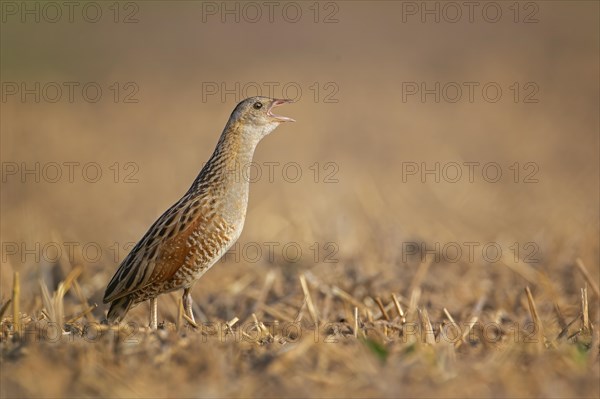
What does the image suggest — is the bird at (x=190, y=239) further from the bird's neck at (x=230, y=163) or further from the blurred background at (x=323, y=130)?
the blurred background at (x=323, y=130)

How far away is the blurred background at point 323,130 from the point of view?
35.4ft

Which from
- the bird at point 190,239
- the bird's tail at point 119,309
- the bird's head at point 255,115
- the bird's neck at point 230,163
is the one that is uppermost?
the bird's head at point 255,115

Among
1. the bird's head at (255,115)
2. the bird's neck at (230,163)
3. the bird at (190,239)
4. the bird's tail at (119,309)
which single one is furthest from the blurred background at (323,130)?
the bird's head at (255,115)

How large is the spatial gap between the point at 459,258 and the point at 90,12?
25126mm

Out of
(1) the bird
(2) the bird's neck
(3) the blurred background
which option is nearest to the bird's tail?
(1) the bird

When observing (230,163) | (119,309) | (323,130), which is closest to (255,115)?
(230,163)

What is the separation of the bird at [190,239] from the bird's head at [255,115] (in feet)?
0.79

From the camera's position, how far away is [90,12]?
1266 inches

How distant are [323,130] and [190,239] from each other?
11089 millimetres

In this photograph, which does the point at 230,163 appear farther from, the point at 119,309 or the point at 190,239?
the point at 119,309

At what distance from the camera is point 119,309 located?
7.26 meters

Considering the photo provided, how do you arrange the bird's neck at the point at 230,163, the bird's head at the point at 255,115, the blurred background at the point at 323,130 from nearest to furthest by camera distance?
1. the bird's neck at the point at 230,163
2. the bird's head at the point at 255,115
3. the blurred background at the point at 323,130

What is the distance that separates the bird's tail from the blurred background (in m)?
1.16

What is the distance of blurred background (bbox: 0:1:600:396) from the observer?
10.8 meters
